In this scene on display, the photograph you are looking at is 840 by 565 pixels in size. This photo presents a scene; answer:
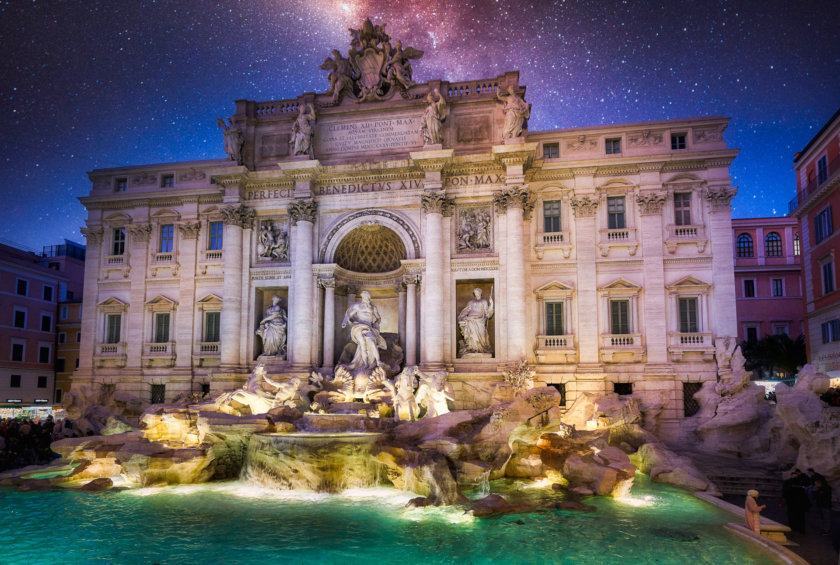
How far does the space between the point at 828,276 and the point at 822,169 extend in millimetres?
5141

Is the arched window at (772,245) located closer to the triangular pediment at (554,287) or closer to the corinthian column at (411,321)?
the triangular pediment at (554,287)

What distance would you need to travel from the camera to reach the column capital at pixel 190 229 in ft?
91.9

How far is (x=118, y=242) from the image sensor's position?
29281mm

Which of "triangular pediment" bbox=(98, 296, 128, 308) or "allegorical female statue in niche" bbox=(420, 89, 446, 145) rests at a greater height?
"allegorical female statue in niche" bbox=(420, 89, 446, 145)

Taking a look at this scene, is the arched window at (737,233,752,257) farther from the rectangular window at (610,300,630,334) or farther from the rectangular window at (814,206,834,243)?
the rectangular window at (610,300,630,334)

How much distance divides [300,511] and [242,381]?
42.1 ft

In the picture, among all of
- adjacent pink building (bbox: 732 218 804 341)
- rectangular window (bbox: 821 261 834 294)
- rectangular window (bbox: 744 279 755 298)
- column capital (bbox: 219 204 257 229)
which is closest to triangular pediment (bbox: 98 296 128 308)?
column capital (bbox: 219 204 257 229)

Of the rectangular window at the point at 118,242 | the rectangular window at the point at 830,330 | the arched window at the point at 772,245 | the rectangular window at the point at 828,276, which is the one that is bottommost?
the rectangular window at the point at 830,330

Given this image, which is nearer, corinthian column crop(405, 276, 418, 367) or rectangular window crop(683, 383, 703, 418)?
rectangular window crop(683, 383, 703, 418)

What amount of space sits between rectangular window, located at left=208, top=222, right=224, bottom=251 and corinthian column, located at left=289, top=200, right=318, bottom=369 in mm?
4480

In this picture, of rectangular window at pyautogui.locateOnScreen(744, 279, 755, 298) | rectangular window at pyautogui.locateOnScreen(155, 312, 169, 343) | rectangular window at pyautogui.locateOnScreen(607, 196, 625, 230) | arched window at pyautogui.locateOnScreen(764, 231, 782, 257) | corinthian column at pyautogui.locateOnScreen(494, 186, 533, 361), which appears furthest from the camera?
arched window at pyautogui.locateOnScreen(764, 231, 782, 257)

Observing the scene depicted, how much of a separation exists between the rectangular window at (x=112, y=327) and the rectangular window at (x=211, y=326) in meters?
4.72

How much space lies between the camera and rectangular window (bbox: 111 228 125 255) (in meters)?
29.2

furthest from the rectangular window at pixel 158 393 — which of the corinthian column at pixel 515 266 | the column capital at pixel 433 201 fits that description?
the corinthian column at pixel 515 266
